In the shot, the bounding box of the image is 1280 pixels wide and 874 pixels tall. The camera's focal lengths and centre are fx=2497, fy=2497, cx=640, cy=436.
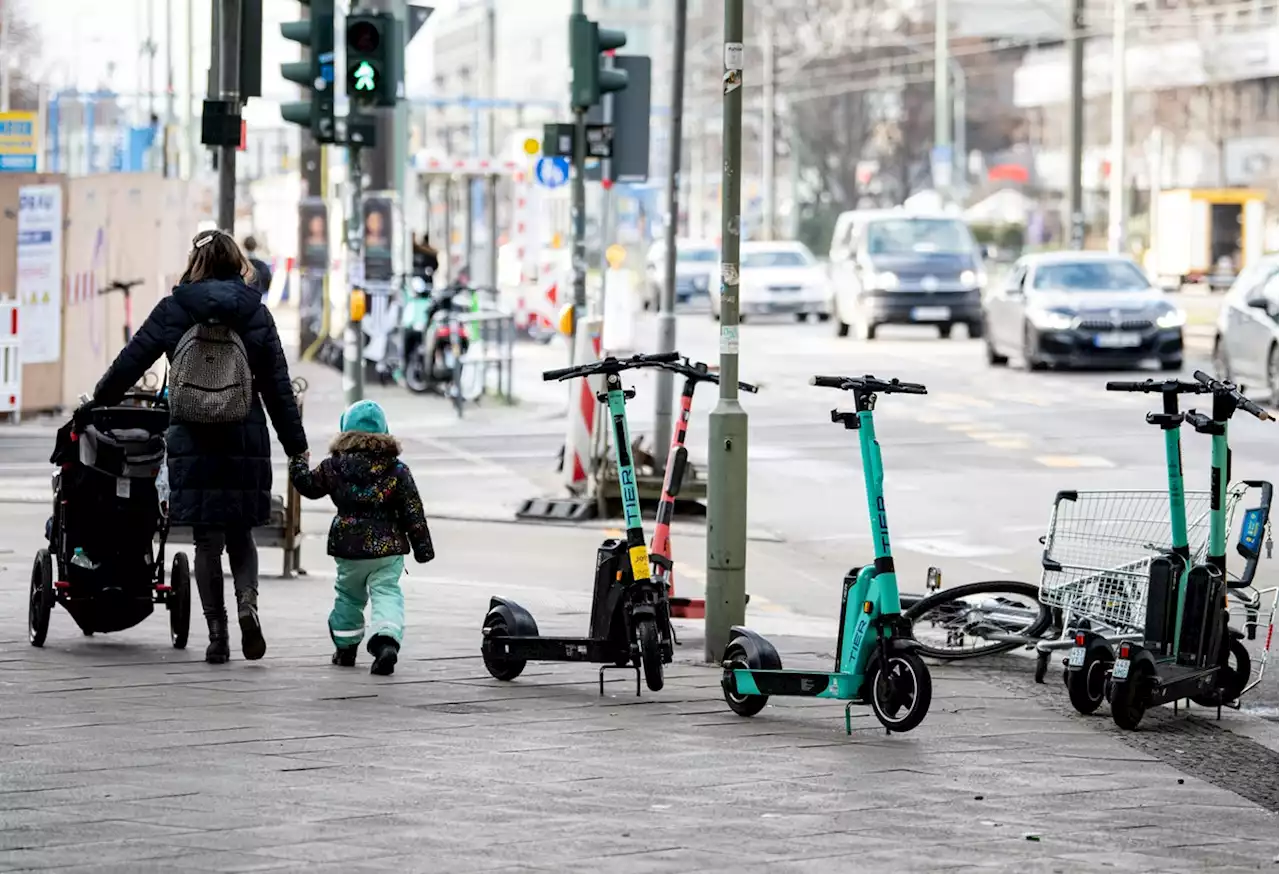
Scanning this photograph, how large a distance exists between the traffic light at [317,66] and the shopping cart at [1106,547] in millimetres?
8382

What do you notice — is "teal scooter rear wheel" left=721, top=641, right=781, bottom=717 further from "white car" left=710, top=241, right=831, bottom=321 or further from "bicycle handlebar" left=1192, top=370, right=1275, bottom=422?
"white car" left=710, top=241, right=831, bottom=321

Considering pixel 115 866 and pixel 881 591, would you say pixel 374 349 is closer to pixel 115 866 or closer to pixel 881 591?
pixel 881 591

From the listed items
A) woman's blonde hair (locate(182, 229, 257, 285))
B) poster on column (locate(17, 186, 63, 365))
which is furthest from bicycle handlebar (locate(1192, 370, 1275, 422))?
poster on column (locate(17, 186, 63, 365))

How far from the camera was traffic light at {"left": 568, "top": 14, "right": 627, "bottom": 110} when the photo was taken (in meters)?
18.4

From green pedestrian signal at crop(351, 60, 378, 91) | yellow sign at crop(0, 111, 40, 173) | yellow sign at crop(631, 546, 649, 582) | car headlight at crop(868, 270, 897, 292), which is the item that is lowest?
yellow sign at crop(631, 546, 649, 582)

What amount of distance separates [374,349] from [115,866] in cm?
2357

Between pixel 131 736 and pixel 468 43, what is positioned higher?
pixel 468 43

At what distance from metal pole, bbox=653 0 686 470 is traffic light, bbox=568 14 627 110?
1.61ft

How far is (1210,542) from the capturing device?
345 inches

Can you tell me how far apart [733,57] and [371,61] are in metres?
7.39

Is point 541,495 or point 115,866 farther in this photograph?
point 541,495

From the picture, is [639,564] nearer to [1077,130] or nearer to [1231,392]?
[1231,392]

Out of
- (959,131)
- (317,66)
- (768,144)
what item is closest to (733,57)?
(317,66)

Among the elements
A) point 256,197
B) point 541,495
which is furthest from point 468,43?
point 541,495
